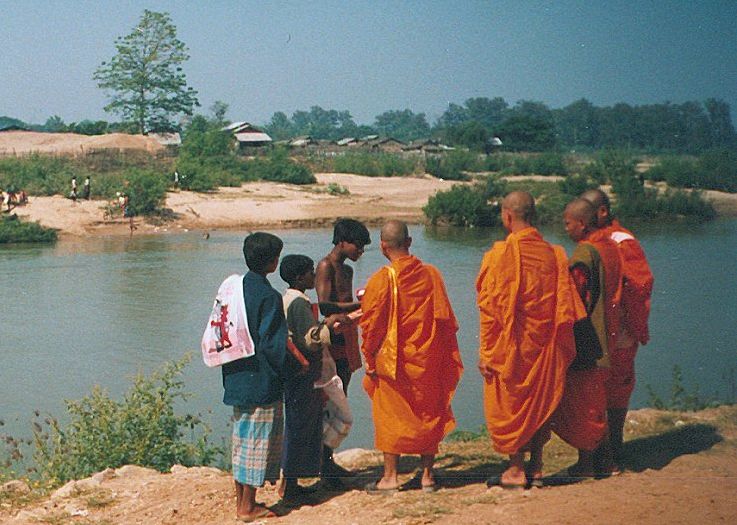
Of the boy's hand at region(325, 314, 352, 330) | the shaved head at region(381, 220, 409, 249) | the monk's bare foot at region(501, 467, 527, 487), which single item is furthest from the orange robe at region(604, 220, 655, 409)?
the boy's hand at region(325, 314, 352, 330)

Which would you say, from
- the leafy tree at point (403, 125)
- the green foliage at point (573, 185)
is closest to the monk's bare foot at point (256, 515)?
the green foliage at point (573, 185)

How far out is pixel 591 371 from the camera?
5062mm

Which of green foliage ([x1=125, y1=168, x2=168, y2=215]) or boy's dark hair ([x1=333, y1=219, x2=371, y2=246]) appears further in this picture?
green foliage ([x1=125, y1=168, x2=168, y2=215])

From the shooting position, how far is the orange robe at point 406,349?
496 centimetres

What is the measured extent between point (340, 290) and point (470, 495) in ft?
4.04

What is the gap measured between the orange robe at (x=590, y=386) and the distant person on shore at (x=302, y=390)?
115 cm

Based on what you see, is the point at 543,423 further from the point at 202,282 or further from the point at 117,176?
the point at 117,176

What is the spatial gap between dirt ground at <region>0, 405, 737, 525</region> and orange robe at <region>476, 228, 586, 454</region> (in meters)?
0.35

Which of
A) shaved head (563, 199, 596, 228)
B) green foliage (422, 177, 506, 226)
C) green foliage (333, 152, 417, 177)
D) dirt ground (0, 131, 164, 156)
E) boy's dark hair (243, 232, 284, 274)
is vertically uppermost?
dirt ground (0, 131, 164, 156)

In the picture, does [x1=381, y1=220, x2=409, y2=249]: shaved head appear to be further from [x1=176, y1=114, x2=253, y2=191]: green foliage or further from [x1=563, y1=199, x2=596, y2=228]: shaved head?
[x1=176, y1=114, x2=253, y2=191]: green foliage

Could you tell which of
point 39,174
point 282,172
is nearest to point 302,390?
point 39,174

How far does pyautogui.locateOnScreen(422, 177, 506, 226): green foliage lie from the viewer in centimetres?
2775

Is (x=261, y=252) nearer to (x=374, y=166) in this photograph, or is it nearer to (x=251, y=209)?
(x=251, y=209)

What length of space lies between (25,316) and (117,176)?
14.4 m
